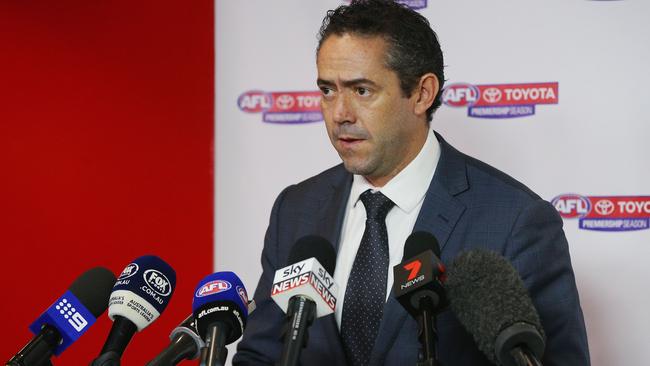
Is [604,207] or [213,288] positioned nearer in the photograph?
[213,288]

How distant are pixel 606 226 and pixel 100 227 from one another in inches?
77.8

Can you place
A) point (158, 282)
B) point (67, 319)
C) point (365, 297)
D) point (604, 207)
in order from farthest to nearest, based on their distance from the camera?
point (604, 207) → point (365, 297) → point (158, 282) → point (67, 319)

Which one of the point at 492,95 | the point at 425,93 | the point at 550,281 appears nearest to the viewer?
the point at 550,281

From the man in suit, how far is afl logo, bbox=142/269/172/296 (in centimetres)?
61

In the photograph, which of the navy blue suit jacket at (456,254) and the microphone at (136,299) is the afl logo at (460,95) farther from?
the microphone at (136,299)

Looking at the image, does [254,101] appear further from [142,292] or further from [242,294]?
[242,294]

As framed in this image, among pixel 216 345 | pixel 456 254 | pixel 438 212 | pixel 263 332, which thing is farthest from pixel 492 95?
pixel 216 345

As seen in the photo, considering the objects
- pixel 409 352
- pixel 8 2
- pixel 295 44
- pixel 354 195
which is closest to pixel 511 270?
pixel 409 352

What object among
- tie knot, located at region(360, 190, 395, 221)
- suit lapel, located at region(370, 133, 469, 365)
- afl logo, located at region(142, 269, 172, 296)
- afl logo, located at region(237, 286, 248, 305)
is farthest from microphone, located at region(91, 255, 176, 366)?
tie knot, located at region(360, 190, 395, 221)

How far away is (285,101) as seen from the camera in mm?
3436

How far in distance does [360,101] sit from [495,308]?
1.02m

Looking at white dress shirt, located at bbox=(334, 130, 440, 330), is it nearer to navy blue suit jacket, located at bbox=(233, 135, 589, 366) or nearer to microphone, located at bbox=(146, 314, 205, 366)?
navy blue suit jacket, located at bbox=(233, 135, 589, 366)

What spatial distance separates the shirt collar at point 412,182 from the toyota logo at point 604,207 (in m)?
0.85

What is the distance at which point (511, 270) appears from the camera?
1571 millimetres
